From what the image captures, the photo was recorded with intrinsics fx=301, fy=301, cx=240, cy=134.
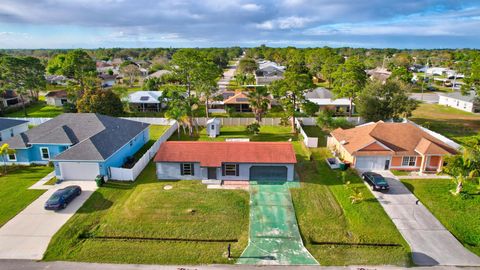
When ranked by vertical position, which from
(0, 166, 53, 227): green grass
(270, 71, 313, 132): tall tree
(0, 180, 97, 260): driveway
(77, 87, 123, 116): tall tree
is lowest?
(0, 180, 97, 260): driveway

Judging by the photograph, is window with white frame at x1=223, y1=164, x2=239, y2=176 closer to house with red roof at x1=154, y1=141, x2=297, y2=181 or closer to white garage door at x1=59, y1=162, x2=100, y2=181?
house with red roof at x1=154, y1=141, x2=297, y2=181

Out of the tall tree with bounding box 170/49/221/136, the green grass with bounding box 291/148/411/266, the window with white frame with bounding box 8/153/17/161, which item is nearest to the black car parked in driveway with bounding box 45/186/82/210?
the window with white frame with bounding box 8/153/17/161

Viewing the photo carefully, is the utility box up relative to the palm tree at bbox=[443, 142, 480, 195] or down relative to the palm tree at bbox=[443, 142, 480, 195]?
down

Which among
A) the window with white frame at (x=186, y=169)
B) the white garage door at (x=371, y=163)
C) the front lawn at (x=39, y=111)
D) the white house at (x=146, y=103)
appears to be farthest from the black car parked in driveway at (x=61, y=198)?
the front lawn at (x=39, y=111)

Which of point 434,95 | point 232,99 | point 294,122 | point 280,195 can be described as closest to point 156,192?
point 280,195

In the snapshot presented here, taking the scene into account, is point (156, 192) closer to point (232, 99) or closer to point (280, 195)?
point (280, 195)

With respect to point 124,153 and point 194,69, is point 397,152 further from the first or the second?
point 194,69

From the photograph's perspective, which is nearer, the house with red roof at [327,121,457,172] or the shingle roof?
the house with red roof at [327,121,457,172]
